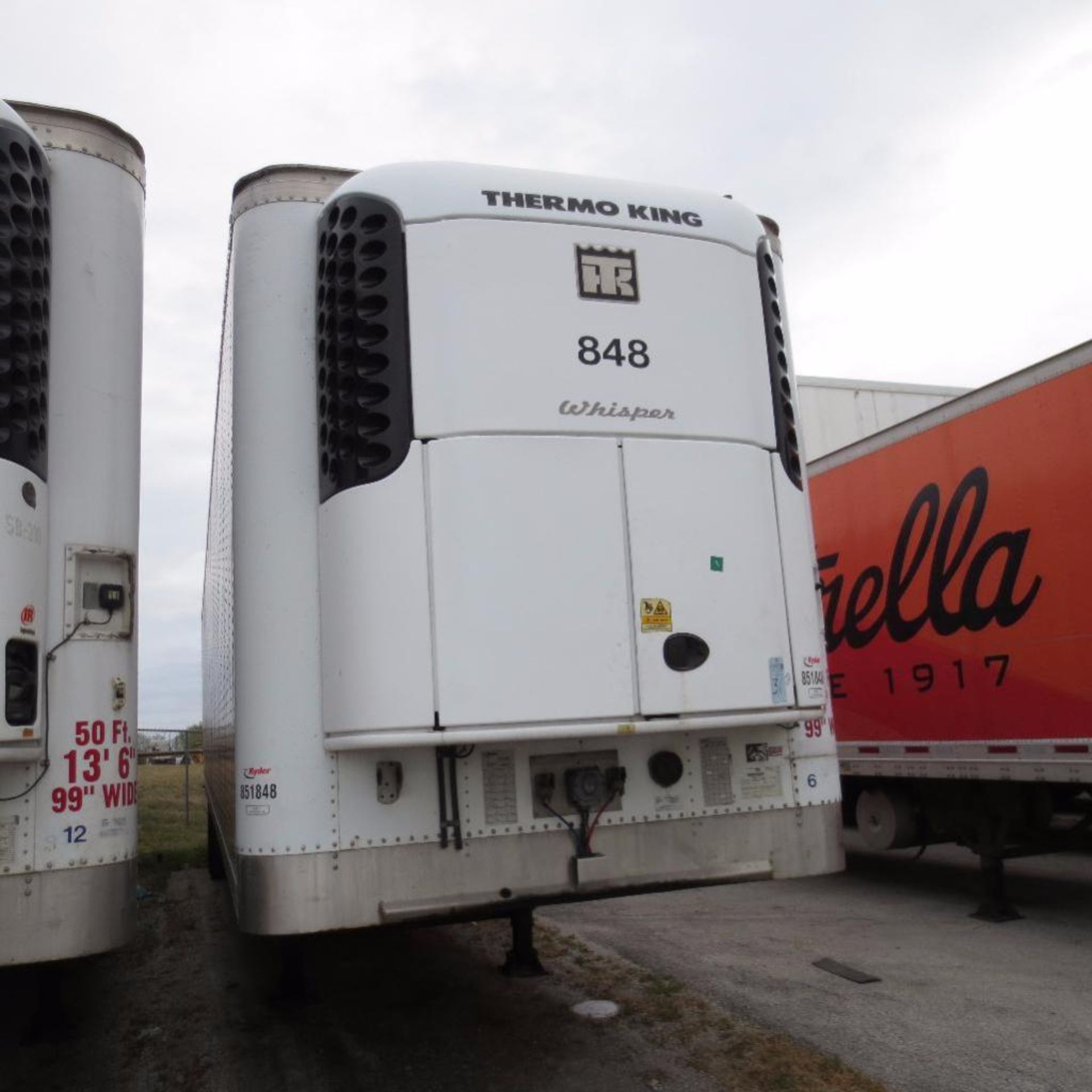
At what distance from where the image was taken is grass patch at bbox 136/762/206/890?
11195 millimetres

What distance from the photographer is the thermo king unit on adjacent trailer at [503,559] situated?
385 centimetres

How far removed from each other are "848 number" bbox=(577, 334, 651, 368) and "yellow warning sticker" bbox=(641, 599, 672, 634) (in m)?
0.96

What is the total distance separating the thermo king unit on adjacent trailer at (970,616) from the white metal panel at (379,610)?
15.5 feet

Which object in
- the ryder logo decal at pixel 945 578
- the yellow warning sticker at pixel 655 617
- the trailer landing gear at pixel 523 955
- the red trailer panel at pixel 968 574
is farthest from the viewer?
the ryder logo decal at pixel 945 578

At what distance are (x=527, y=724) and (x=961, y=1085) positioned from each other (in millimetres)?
2513

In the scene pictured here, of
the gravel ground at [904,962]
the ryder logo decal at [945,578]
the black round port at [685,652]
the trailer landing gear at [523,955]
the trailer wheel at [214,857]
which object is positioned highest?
the ryder logo decal at [945,578]

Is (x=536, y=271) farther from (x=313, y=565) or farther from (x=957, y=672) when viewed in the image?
(x=957, y=672)

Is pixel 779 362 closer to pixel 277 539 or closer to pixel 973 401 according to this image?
pixel 277 539

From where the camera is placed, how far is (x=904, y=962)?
6629mm

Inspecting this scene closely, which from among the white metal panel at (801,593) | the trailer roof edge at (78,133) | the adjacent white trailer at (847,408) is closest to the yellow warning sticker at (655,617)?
the white metal panel at (801,593)

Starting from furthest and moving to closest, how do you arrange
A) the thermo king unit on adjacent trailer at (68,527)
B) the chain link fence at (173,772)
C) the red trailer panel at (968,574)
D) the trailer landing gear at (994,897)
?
1. the chain link fence at (173,772)
2. the trailer landing gear at (994,897)
3. the red trailer panel at (968,574)
4. the thermo king unit on adjacent trailer at (68,527)

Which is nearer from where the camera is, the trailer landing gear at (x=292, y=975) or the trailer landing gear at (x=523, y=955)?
the trailer landing gear at (x=292, y=975)

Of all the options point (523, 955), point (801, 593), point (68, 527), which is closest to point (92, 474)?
point (68, 527)

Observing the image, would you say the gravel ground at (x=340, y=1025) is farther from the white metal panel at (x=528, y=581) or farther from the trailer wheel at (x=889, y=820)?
the trailer wheel at (x=889, y=820)
